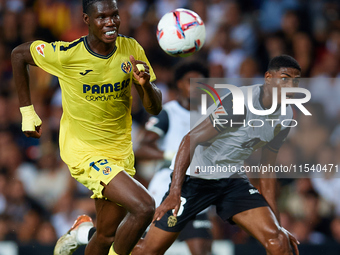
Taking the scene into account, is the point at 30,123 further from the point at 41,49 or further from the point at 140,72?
the point at 140,72

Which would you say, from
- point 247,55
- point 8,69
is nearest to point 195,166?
point 247,55

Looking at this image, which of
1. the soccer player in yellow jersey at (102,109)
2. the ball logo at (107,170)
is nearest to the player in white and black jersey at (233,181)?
the soccer player in yellow jersey at (102,109)

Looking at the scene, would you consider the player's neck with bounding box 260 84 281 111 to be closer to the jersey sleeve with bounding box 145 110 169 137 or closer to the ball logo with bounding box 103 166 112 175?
the ball logo with bounding box 103 166 112 175

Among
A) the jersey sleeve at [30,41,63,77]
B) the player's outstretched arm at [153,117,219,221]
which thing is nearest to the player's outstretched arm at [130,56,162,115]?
the player's outstretched arm at [153,117,219,221]

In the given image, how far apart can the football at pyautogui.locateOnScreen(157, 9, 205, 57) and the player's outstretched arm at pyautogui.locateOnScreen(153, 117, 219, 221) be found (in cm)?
75

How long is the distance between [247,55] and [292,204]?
2484 mm

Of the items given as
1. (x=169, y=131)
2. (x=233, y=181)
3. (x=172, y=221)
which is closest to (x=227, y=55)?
(x=169, y=131)

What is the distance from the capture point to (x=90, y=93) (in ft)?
13.7

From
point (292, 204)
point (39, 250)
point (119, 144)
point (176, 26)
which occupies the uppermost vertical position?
point (176, 26)

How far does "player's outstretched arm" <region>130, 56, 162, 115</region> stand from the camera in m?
3.90

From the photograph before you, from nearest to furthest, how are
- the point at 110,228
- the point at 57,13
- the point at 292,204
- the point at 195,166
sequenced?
the point at 110,228 → the point at 195,166 → the point at 292,204 → the point at 57,13

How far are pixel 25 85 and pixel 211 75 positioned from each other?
148 inches

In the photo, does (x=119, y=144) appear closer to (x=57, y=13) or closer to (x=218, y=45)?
(x=218, y=45)

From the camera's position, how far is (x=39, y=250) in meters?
6.32
